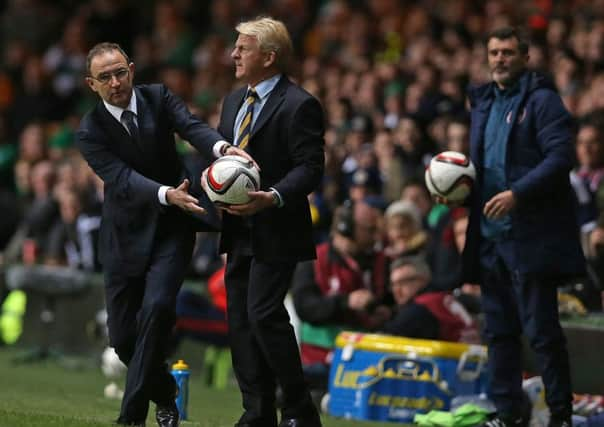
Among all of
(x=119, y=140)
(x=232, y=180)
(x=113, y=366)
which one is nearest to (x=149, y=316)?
(x=232, y=180)

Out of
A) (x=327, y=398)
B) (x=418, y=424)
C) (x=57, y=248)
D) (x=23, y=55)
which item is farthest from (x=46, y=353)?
(x=23, y=55)

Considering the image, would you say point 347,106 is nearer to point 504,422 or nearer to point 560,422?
point 504,422

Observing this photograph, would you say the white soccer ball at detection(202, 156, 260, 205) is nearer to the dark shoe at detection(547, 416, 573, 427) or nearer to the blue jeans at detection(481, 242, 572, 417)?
the blue jeans at detection(481, 242, 572, 417)

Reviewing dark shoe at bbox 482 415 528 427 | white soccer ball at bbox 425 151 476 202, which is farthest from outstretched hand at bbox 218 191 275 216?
dark shoe at bbox 482 415 528 427

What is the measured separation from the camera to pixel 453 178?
9.38 m

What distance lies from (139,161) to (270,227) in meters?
0.89

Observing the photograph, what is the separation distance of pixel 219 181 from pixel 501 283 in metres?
2.24

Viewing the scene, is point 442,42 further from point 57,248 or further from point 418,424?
point 418,424

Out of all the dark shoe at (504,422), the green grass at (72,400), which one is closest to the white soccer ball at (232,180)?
the green grass at (72,400)

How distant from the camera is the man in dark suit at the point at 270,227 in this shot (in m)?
8.38

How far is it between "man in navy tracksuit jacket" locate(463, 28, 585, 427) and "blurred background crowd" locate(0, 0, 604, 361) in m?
0.46

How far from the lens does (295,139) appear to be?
8414 millimetres

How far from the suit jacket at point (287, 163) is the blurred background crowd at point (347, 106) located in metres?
1.68

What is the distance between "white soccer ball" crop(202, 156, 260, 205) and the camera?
8117mm
